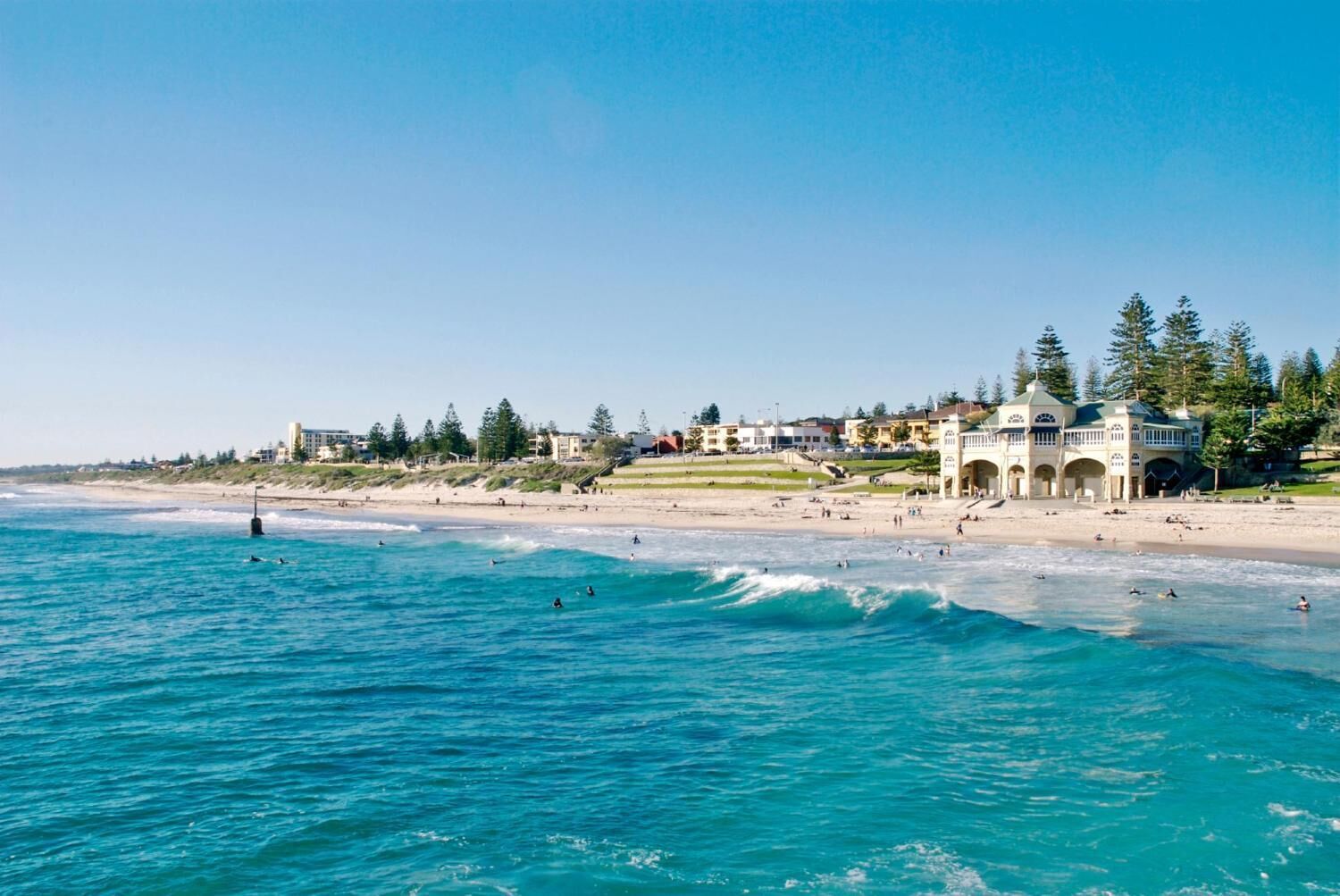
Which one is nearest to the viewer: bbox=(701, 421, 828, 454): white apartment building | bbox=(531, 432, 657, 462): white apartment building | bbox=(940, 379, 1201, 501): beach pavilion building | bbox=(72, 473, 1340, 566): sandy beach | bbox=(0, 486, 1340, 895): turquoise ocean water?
bbox=(0, 486, 1340, 895): turquoise ocean water

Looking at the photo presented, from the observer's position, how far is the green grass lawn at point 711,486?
7919cm

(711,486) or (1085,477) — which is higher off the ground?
(1085,477)

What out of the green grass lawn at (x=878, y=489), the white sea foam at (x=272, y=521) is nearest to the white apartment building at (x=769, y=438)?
the green grass lawn at (x=878, y=489)

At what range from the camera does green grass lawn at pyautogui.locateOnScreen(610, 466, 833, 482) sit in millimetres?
83625

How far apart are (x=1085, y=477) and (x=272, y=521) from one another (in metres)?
65.7

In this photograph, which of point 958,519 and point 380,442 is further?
point 380,442

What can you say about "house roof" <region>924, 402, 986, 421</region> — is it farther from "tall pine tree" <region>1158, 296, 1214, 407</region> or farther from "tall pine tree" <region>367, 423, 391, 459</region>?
"tall pine tree" <region>367, 423, 391, 459</region>

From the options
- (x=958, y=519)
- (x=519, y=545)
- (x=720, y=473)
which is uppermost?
(x=720, y=473)

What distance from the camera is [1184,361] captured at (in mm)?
82250

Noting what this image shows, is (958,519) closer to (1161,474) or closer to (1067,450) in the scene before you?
(1067,450)

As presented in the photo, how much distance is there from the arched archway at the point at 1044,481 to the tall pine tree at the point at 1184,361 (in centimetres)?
2377

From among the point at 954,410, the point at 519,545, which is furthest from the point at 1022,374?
the point at 519,545

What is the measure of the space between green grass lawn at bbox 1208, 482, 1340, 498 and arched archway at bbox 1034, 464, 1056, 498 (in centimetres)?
1061

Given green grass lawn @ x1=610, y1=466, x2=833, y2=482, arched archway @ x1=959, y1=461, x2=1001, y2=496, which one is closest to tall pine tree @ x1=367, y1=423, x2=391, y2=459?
green grass lawn @ x1=610, y1=466, x2=833, y2=482
